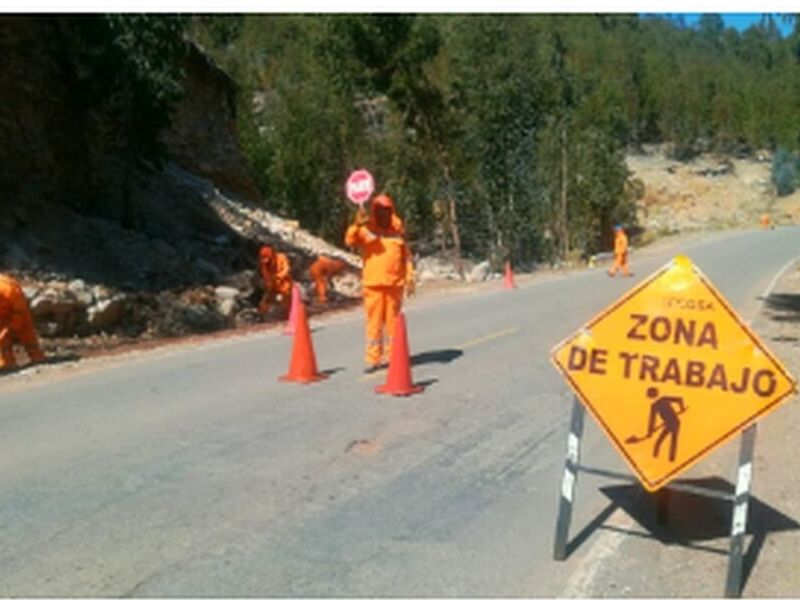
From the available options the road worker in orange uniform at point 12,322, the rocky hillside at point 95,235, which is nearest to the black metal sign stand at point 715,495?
the road worker in orange uniform at point 12,322

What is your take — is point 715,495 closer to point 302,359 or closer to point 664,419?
point 664,419

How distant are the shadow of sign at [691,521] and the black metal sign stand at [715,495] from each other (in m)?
0.15

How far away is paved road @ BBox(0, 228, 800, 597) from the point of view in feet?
16.4

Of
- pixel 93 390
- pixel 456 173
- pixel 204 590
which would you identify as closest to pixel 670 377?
pixel 204 590

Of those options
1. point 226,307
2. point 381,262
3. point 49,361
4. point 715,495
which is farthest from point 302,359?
point 226,307

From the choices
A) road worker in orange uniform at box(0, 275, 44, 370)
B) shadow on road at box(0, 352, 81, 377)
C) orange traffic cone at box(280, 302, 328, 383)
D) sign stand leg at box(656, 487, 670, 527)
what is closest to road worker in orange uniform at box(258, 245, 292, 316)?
shadow on road at box(0, 352, 81, 377)

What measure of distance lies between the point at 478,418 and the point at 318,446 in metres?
1.69

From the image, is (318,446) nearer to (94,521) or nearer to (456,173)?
(94,521)

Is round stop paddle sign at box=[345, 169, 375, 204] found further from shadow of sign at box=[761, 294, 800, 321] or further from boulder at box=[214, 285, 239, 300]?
boulder at box=[214, 285, 239, 300]

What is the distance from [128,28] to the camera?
18203 millimetres

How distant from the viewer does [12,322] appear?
12844 millimetres

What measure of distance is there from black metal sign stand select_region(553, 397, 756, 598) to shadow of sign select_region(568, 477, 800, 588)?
155 mm

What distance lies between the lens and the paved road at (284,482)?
5.00m

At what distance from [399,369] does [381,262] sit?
1289 millimetres
